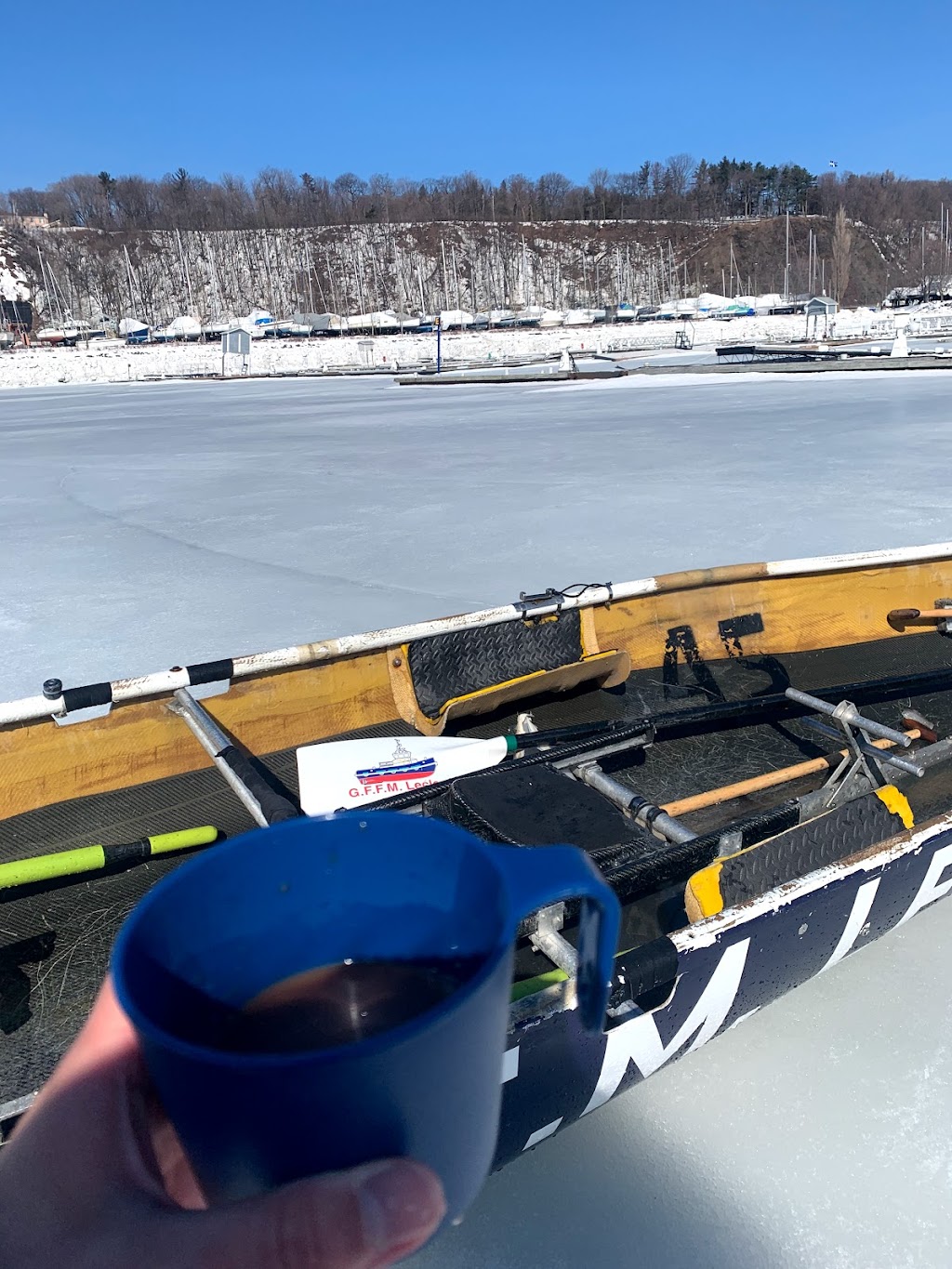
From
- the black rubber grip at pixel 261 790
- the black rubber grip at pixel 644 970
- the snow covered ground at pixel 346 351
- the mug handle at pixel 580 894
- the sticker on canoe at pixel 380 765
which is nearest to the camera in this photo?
the mug handle at pixel 580 894

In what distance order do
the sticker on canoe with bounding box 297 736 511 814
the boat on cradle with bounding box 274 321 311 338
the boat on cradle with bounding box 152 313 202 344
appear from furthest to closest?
the boat on cradle with bounding box 152 313 202 344 → the boat on cradle with bounding box 274 321 311 338 → the sticker on canoe with bounding box 297 736 511 814

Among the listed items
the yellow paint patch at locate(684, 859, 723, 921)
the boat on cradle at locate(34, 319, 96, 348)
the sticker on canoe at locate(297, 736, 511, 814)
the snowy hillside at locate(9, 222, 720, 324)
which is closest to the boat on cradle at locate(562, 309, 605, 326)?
the snowy hillside at locate(9, 222, 720, 324)

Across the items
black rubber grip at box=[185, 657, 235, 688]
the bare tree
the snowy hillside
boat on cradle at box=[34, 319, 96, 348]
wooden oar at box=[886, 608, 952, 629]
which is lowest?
wooden oar at box=[886, 608, 952, 629]

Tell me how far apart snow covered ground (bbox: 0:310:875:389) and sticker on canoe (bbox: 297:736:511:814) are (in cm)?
3680

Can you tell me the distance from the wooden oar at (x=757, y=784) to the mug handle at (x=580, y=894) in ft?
6.41

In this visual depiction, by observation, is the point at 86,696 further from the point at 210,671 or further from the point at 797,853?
the point at 797,853

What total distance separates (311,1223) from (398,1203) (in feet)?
0.20

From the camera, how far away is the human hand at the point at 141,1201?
0.57 m

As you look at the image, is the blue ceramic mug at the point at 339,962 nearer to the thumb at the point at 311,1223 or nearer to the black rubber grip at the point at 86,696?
the thumb at the point at 311,1223

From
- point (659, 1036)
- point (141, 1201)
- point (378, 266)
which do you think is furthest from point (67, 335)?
point (141, 1201)

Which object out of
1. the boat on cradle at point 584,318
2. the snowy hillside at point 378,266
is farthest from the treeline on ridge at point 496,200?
the boat on cradle at point 584,318

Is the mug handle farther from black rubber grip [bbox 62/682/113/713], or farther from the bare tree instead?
the bare tree

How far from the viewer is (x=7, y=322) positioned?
69.2 m

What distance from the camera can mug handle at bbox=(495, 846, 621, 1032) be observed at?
66 centimetres
